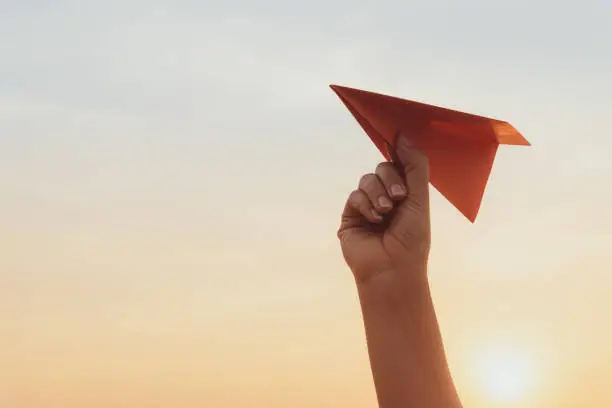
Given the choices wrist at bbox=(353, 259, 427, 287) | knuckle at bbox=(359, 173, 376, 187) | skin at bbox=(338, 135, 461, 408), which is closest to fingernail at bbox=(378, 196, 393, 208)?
skin at bbox=(338, 135, 461, 408)

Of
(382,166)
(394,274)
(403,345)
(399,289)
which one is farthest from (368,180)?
(403,345)

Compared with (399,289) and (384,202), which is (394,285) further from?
(384,202)

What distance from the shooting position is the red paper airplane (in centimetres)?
683

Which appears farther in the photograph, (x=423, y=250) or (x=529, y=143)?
(x=529, y=143)

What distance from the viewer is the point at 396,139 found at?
23.0 ft

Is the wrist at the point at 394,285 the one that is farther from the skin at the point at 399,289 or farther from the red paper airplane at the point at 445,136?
the red paper airplane at the point at 445,136

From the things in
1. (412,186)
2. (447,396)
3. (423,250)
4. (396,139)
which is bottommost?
(447,396)

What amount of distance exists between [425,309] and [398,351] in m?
0.40

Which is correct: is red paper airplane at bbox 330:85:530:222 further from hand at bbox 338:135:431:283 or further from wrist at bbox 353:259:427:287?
wrist at bbox 353:259:427:287

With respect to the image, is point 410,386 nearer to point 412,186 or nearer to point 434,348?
point 434,348

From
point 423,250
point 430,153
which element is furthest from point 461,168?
point 423,250

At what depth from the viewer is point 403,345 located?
680 cm

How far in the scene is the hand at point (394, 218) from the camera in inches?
264

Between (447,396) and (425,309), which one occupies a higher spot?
(425,309)
